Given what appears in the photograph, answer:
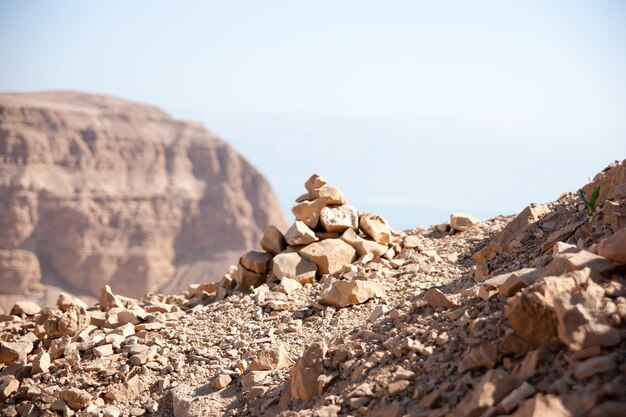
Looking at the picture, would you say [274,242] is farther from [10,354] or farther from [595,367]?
[595,367]

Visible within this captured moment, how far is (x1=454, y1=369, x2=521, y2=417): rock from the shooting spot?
12.0ft

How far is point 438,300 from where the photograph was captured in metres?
5.51

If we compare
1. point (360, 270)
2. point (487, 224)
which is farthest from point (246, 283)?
point (487, 224)

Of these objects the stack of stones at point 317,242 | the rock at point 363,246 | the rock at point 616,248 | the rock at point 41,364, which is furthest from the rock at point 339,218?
the rock at point 616,248

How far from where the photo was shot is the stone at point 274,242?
9.91 m

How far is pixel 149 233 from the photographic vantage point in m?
74.0

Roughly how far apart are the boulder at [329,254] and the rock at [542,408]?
5.82 m

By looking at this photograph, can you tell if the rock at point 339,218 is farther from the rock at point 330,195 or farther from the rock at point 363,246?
the rock at point 363,246

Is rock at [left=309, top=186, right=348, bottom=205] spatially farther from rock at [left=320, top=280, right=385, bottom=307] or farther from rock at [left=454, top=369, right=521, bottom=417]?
rock at [left=454, top=369, right=521, bottom=417]

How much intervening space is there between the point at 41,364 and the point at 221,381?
282 cm

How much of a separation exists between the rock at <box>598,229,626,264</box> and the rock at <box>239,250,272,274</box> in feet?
19.6

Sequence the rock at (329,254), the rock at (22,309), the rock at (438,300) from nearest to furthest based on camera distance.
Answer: the rock at (438,300)
the rock at (329,254)
the rock at (22,309)

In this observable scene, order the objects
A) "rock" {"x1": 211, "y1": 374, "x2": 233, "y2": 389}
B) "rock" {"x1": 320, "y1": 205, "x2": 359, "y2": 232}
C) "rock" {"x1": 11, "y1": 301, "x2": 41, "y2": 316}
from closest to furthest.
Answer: "rock" {"x1": 211, "y1": 374, "x2": 233, "y2": 389} → "rock" {"x1": 320, "y1": 205, "x2": 359, "y2": 232} → "rock" {"x1": 11, "y1": 301, "x2": 41, "y2": 316}

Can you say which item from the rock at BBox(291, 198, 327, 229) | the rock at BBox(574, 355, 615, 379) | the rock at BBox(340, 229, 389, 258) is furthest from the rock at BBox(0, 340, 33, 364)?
the rock at BBox(574, 355, 615, 379)
